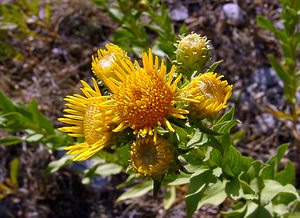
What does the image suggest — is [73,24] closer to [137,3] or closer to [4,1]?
[4,1]

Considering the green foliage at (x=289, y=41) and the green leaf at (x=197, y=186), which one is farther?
the green foliage at (x=289, y=41)

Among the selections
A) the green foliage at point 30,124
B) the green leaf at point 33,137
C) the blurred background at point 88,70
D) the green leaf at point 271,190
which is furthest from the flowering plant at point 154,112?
the blurred background at point 88,70

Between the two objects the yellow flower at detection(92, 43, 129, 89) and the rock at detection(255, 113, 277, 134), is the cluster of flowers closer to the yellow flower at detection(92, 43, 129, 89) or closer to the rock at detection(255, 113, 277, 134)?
the yellow flower at detection(92, 43, 129, 89)

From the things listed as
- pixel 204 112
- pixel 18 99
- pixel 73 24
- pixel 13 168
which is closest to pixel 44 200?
pixel 13 168

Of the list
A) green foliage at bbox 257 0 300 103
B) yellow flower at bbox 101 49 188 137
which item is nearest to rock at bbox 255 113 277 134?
green foliage at bbox 257 0 300 103

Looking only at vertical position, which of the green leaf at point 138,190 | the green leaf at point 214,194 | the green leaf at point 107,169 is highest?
the green leaf at point 214,194

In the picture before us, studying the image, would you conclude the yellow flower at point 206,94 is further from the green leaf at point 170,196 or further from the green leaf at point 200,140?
the green leaf at point 170,196

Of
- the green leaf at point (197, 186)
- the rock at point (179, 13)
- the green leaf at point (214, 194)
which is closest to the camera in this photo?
the green leaf at point (197, 186)
